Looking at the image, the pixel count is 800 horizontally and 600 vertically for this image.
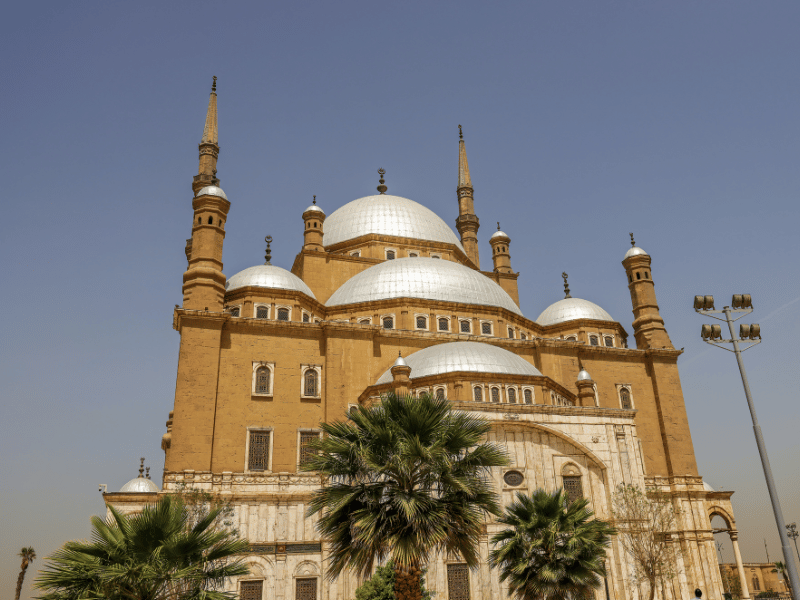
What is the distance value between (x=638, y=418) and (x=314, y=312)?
15.3 meters

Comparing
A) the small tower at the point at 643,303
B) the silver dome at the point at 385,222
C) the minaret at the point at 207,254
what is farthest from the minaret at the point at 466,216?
the minaret at the point at 207,254

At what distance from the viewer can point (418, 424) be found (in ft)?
41.5

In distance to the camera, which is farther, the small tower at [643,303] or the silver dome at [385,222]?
the silver dome at [385,222]

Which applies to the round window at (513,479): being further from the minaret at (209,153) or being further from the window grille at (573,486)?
the minaret at (209,153)

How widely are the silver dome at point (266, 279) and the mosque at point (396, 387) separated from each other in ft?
0.28

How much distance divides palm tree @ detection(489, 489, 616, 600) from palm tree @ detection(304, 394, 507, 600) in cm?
219

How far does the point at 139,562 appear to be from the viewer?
1134 cm

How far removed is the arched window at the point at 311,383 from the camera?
84.0ft

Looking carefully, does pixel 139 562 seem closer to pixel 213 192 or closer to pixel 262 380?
pixel 262 380

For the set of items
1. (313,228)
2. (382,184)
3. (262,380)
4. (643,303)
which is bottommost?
(262,380)

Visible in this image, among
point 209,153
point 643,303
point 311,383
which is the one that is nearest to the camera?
point 311,383

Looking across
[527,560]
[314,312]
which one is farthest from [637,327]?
[527,560]

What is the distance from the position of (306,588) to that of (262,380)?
24.9 ft

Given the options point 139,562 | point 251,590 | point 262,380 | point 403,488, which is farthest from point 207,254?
point 403,488
